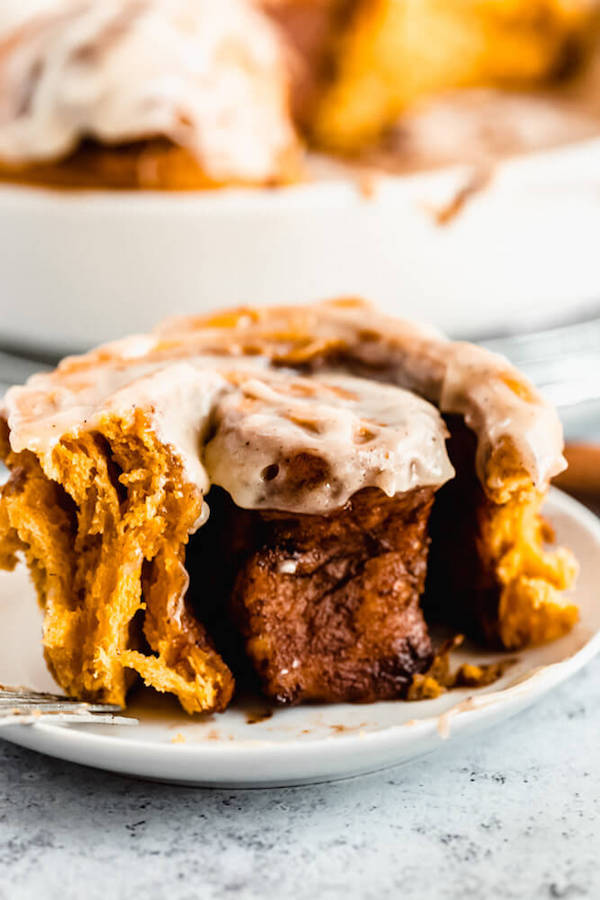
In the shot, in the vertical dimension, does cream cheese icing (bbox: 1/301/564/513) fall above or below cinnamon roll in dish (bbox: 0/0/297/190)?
above

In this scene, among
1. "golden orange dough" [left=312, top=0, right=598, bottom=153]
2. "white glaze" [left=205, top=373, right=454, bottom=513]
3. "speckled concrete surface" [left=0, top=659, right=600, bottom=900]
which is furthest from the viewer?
"golden orange dough" [left=312, top=0, right=598, bottom=153]

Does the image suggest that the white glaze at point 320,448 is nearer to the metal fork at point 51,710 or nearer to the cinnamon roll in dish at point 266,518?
the cinnamon roll in dish at point 266,518

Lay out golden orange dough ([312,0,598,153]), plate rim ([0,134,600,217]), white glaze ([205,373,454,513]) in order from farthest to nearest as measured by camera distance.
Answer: golden orange dough ([312,0,598,153]) < plate rim ([0,134,600,217]) < white glaze ([205,373,454,513])

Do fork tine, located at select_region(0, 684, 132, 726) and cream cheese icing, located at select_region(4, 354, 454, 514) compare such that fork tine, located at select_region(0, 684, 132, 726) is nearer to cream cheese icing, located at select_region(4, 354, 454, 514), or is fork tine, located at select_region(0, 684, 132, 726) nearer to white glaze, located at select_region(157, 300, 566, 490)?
cream cheese icing, located at select_region(4, 354, 454, 514)

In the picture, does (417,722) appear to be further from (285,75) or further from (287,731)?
(285,75)

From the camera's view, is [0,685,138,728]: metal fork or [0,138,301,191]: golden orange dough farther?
[0,138,301,191]: golden orange dough

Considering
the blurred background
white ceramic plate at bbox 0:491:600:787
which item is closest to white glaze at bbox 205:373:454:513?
white ceramic plate at bbox 0:491:600:787

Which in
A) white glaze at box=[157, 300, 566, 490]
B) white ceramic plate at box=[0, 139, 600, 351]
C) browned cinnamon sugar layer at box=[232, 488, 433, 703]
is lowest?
white ceramic plate at box=[0, 139, 600, 351]

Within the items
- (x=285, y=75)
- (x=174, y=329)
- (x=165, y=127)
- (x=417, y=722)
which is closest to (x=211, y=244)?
(x=165, y=127)

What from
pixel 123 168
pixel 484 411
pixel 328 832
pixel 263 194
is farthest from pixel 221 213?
pixel 328 832
